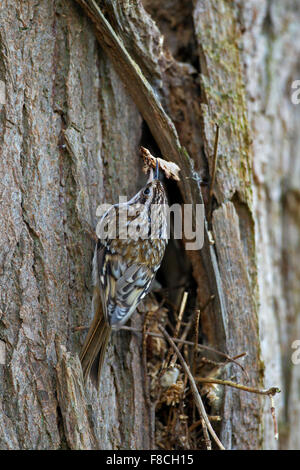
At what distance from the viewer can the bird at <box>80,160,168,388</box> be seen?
2.24 m

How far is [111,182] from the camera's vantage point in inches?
98.9

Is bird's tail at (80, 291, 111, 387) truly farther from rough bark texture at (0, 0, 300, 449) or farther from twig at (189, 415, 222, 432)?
twig at (189, 415, 222, 432)

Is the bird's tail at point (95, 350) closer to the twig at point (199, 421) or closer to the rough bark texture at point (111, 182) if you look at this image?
the rough bark texture at point (111, 182)

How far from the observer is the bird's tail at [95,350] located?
2215 mm

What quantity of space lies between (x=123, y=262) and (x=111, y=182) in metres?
0.38

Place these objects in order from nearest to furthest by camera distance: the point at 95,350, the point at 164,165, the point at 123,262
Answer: the point at 95,350 < the point at 164,165 < the point at 123,262

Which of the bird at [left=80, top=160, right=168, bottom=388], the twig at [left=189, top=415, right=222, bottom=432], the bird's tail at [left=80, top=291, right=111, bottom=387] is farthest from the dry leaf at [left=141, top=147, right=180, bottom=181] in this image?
the twig at [left=189, top=415, right=222, bottom=432]

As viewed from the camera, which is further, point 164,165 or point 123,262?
point 123,262

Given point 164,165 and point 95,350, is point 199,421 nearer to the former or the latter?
point 95,350

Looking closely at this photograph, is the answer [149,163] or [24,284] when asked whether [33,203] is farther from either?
[149,163]

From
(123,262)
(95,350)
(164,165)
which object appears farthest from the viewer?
(123,262)

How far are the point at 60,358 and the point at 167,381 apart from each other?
61 centimetres

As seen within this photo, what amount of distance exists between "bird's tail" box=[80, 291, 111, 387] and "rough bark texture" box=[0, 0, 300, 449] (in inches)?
2.1

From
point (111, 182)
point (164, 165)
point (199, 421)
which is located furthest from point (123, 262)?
point (199, 421)
